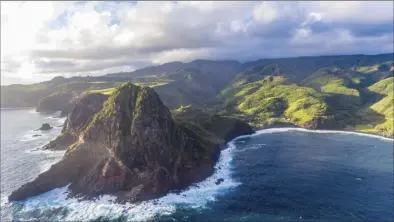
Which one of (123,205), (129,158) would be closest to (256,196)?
(123,205)

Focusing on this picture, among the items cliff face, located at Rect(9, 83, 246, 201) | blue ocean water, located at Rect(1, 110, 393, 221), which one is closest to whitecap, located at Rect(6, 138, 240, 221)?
blue ocean water, located at Rect(1, 110, 393, 221)

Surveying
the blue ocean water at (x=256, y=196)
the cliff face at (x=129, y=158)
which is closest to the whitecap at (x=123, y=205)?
the blue ocean water at (x=256, y=196)

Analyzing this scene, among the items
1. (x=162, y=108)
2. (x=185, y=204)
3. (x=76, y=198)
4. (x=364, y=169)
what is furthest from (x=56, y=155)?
(x=364, y=169)

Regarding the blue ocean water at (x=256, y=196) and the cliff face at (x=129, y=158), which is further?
the cliff face at (x=129, y=158)

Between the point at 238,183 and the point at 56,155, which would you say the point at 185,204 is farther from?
the point at 56,155

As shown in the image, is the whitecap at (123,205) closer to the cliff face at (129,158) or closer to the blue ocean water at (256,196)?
the blue ocean water at (256,196)

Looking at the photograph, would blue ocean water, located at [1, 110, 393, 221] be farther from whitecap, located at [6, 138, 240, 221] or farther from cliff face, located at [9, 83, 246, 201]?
cliff face, located at [9, 83, 246, 201]

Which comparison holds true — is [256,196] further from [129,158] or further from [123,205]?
[129,158]

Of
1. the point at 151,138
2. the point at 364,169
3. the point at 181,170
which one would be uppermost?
the point at 151,138
